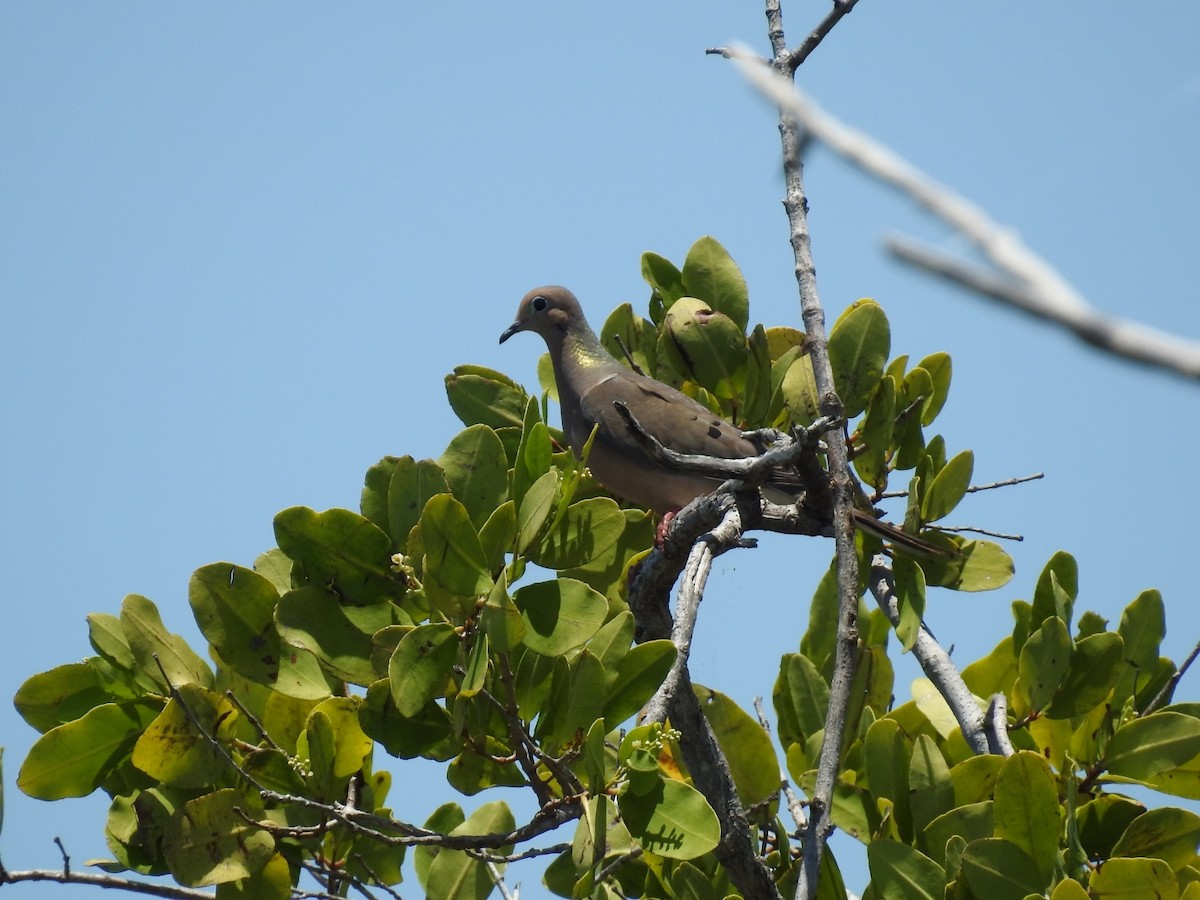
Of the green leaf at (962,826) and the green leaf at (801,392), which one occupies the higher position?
the green leaf at (801,392)

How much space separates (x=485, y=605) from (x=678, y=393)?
2.19m

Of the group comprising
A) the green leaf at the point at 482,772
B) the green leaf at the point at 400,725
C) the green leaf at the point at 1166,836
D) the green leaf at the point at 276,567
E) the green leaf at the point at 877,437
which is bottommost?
the green leaf at the point at 1166,836

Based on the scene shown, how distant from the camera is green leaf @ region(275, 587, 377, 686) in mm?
2824

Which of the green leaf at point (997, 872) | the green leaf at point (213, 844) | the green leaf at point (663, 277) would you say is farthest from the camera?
the green leaf at point (663, 277)

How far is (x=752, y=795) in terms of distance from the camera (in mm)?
3230

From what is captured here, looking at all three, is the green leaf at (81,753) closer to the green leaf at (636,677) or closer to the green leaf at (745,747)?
the green leaf at (636,677)

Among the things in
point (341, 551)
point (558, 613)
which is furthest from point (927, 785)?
point (341, 551)

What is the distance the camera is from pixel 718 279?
4.00 meters

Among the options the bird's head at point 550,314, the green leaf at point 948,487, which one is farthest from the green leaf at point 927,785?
the bird's head at point 550,314

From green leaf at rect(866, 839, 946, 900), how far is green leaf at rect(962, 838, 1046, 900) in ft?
0.24

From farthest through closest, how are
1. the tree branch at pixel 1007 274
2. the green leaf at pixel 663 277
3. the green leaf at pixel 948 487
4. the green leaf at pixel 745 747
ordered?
the green leaf at pixel 663 277 → the green leaf at pixel 948 487 → the green leaf at pixel 745 747 → the tree branch at pixel 1007 274

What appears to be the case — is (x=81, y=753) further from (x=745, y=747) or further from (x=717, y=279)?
(x=717, y=279)

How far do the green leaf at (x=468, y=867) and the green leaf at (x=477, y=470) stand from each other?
742 millimetres

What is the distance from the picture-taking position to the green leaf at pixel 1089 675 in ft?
10.0
